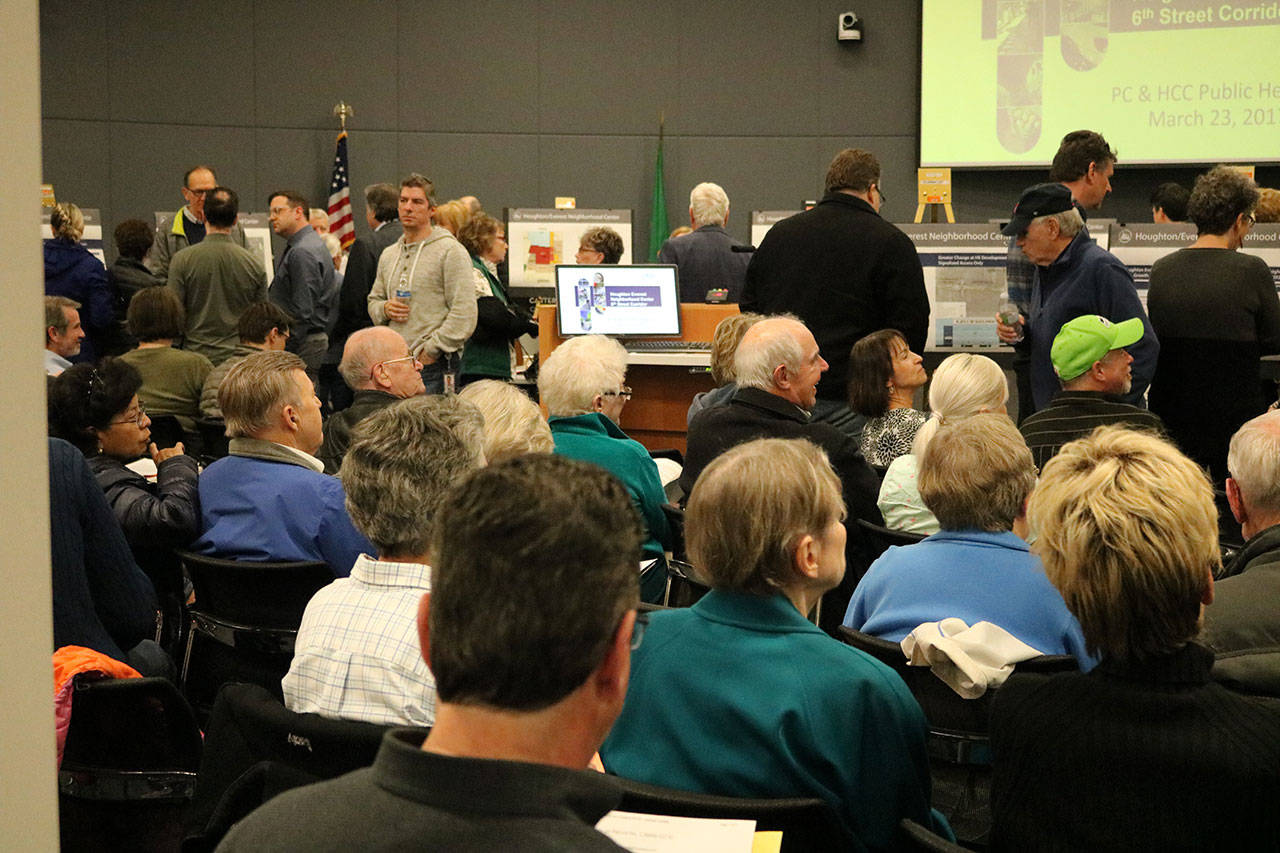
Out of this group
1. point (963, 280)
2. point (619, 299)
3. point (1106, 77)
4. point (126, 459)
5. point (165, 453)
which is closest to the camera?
point (126, 459)

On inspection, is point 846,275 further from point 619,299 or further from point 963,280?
point 619,299

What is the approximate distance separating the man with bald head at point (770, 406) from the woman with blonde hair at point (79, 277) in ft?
15.3

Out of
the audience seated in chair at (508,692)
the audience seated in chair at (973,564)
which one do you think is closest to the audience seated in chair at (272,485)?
the audience seated in chair at (973,564)

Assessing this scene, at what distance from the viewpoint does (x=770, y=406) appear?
3.72 metres

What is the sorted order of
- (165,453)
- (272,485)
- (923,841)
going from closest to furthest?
(923,841) < (272,485) < (165,453)

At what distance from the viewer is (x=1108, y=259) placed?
4426 mm

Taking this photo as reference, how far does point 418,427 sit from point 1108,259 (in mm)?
2931

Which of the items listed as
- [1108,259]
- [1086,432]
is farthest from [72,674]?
[1108,259]

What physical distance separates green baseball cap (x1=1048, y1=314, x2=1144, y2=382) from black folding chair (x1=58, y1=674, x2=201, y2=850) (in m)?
2.65

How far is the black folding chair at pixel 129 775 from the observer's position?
2424mm

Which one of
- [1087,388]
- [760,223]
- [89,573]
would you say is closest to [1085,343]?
[1087,388]

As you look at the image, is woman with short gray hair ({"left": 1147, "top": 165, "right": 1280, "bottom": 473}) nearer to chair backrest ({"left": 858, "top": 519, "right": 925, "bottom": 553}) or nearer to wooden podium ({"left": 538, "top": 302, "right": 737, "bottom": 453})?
chair backrest ({"left": 858, "top": 519, "right": 925, "bottom": 553})

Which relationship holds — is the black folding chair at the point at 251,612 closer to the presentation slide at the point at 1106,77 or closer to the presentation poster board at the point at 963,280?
the presentation poster board at the point at 963,280

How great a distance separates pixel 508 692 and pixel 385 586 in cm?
112
